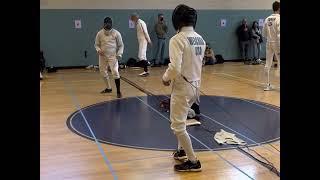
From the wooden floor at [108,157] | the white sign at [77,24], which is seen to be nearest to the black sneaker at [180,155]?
the wooden floor at [108,157]

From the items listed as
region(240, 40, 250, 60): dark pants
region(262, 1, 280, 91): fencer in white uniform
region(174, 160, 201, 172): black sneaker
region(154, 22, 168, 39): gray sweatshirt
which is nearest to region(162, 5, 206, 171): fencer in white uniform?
region(174, 160, 201, 172): black sneaker

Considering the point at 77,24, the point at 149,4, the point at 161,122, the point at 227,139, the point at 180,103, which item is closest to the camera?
the point at 180,103

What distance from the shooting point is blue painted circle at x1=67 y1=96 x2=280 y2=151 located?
5.30m

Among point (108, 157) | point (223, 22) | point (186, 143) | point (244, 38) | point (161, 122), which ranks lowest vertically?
point (108, 157)

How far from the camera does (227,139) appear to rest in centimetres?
521

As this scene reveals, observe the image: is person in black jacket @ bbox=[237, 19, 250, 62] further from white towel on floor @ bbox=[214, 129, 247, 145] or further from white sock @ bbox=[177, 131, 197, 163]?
white sock @ bbox=[177, 131, 197, 163]

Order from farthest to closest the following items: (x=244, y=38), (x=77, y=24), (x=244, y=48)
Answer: (x=244, y=48) < (x=244, y=38) < (x=77, y=24)

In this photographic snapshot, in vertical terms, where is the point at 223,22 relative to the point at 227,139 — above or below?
above

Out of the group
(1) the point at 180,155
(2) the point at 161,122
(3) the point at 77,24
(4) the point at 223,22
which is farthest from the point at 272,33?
(3) the point at 77,24

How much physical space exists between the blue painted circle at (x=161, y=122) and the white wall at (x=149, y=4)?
7702 mm

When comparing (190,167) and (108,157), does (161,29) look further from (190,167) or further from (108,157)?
(190,167)

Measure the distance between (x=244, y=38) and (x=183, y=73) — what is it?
42.1ft

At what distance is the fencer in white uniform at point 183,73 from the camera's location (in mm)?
3967

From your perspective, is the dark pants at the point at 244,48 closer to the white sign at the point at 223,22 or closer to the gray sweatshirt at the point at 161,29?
the white sign at the point at 223,22
